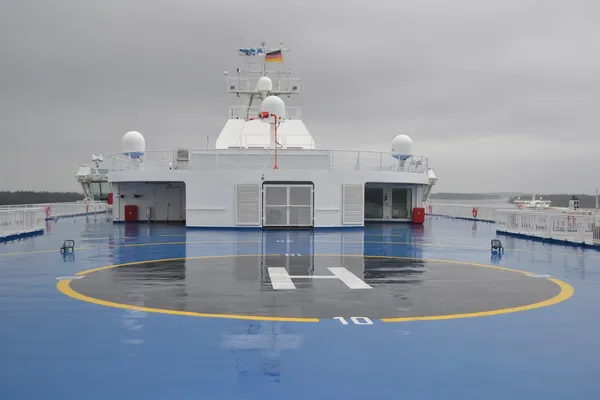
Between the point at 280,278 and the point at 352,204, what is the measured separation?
15.3 metres

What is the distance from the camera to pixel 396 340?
21.7 feet

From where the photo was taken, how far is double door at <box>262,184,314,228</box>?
25266mm

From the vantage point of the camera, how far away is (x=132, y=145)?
29188 millimetres

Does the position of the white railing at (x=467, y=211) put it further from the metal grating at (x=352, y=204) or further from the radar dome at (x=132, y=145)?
the radar dome at (x=132, y=145)

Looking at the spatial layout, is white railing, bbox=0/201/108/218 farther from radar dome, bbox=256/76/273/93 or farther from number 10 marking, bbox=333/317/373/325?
Answer: number 10 marking, bbox=333/317/373/325

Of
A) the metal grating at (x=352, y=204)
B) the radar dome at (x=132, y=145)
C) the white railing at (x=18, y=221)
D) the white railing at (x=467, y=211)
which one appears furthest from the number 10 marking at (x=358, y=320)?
the white railing at (x=467, y=211)

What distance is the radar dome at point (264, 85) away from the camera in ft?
111

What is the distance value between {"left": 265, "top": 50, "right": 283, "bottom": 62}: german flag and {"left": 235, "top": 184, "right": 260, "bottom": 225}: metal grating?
1299 centimetres

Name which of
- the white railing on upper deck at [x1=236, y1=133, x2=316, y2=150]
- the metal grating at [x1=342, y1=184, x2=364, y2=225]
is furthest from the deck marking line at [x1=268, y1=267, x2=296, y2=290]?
the white railing on upper deck at [x1=236, y1=133, x2=316, y2=150]

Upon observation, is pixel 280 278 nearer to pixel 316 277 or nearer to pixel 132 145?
pixel 316 277

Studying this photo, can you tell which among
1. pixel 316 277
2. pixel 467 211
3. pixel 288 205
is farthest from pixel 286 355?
pixel 467 211

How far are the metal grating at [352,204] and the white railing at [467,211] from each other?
29.0 ft

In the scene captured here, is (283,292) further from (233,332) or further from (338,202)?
(338,202)

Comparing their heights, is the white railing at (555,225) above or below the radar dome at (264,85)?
below
